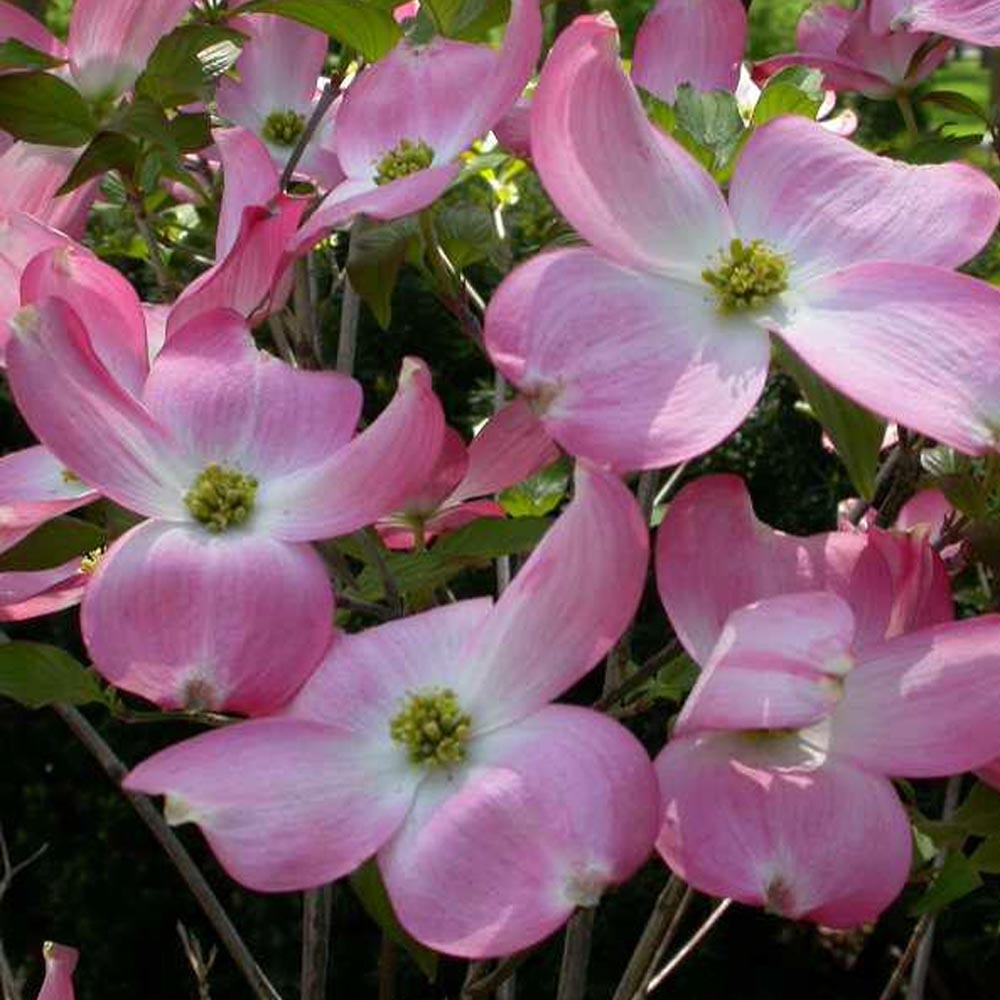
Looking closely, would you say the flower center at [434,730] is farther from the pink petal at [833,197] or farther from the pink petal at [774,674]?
the pink petal at [833,197]

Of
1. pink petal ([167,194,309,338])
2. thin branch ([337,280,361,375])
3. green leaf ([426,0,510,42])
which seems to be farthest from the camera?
thin branch ([337,280,361,375])

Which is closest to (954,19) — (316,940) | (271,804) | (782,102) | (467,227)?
(782,102)

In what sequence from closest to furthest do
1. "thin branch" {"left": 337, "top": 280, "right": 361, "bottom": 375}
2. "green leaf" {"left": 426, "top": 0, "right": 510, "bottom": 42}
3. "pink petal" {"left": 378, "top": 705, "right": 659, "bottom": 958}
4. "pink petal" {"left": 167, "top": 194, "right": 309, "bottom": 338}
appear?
"pink petal" {"left": 378, "top": 705, "right": 659, "bottom": 958} < "pink petal" {"left": 167, "top": 194, "right": 309, "bottom": 338} < "green leaf" {"left": 426, "top": 0, "right": 510, "bottom": 42} < "thin branch" {"left": 337, "top": 280, "right": 361, "bottom": 375}

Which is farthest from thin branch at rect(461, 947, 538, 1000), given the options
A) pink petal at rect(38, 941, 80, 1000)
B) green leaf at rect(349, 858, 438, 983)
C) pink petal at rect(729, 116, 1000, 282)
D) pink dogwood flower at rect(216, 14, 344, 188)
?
pink dogwood flower at rect(216, 14, 344, 188)

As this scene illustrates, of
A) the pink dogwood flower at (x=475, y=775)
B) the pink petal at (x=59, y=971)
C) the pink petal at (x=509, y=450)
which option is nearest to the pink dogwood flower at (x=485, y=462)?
the pink petal at (x=509, y=450)

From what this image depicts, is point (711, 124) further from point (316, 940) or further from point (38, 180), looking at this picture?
point (316, 940)

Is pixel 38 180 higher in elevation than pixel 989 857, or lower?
higher

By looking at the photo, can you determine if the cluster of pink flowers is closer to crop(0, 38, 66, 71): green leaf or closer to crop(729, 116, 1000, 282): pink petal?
crop(729, 116, 1000, 282): pink petal
